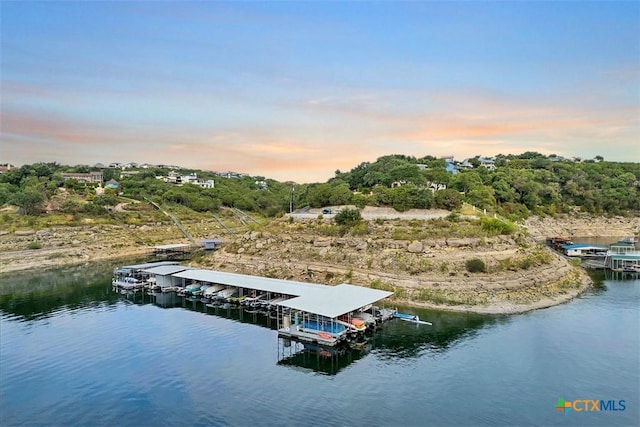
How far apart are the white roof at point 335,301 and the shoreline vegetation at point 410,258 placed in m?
5.19

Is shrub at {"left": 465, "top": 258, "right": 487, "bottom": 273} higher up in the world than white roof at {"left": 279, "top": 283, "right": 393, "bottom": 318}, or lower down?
higher up

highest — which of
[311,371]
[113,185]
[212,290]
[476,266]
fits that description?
[113,185]

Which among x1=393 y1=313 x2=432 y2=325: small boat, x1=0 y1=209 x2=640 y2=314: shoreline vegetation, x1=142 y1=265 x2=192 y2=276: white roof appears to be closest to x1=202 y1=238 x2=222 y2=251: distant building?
x1=0 y1=209 x2=640 y2=314: shoreline vegetation

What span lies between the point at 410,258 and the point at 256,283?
1557 centimetres

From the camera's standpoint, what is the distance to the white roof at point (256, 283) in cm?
3935

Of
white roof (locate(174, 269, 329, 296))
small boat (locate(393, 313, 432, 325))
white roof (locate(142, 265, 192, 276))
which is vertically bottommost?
small boat (locate(393, 313, 432, 325))

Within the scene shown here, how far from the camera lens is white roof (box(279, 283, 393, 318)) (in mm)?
31542

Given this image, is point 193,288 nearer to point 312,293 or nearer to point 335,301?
point 312,293

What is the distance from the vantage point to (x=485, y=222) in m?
49.1

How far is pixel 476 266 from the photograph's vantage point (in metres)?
42.1

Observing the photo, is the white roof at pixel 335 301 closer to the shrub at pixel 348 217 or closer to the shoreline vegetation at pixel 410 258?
the shoreline vegetation at pixel 410 258

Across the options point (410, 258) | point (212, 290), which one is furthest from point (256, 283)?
point (410, 258)

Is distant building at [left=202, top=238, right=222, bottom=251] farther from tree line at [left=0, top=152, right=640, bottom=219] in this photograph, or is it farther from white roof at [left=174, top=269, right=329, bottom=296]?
white roof at [left=174, top=269, right=329, bottom=296]

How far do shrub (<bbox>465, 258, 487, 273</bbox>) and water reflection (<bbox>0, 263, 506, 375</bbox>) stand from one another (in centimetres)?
694
